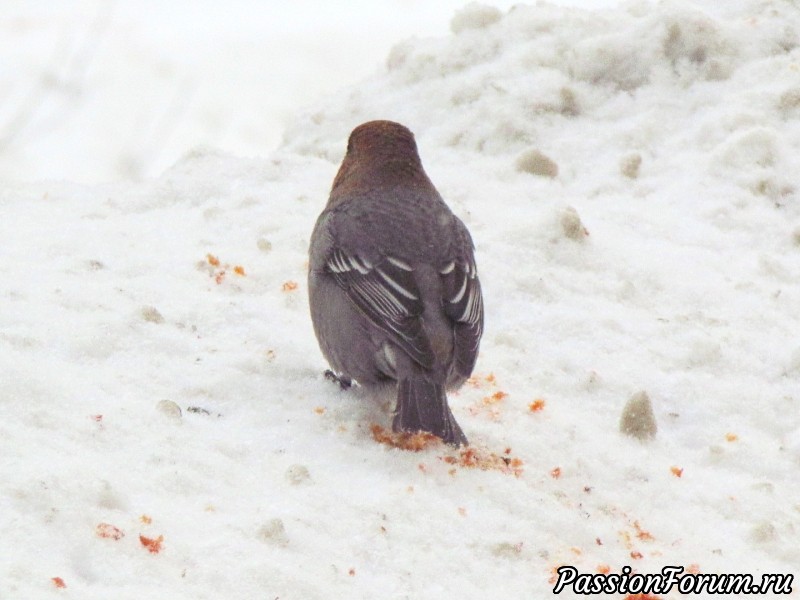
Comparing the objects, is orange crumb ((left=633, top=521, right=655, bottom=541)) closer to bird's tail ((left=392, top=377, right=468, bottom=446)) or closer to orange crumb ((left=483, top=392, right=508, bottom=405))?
bird's tail ((left=392, top=377, right=468, bottom=446))

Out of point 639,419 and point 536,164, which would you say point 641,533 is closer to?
point 639,419

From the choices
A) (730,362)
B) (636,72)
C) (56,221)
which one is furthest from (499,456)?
(636,72)

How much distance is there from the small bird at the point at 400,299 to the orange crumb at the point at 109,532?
3.86ft

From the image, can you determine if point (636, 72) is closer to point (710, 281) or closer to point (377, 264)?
point (710, 281)

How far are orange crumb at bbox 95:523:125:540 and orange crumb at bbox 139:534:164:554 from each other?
0.05 meters

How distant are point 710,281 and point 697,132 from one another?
1259mm

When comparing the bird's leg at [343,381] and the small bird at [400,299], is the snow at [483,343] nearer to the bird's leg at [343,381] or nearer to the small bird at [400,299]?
the bird's leg at [343,381]

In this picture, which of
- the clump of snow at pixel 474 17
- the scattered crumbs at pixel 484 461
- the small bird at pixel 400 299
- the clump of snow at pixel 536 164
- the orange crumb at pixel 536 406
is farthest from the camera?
the clump of snow at pixel 474 17

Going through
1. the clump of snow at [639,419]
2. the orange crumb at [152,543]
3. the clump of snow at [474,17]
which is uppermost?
the clump of snow at [474,17]

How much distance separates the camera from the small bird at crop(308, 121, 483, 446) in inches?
169

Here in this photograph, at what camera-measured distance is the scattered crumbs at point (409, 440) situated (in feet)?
13.7

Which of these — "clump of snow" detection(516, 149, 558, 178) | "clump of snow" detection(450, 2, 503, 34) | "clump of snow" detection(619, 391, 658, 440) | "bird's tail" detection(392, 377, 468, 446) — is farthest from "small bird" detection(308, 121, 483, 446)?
"clump of snow" detection(450, 2, 503, 34)

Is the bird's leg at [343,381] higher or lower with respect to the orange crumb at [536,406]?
lower

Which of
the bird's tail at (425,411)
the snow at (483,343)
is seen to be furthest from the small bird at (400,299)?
the snow at (483,343)
